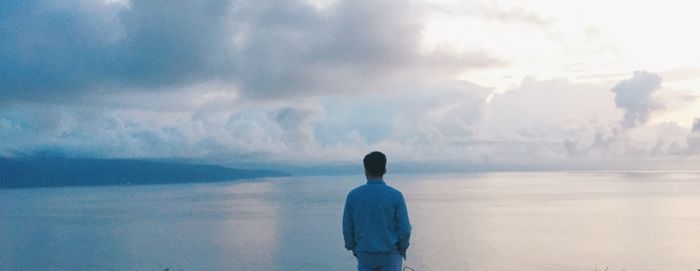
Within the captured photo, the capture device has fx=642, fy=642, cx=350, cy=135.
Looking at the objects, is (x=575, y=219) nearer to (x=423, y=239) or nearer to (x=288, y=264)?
(x=423, y=239)

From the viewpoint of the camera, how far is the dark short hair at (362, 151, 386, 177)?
611 centimetres

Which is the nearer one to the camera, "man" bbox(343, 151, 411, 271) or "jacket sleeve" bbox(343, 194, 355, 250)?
"man" bbox(343, 151, 411, 271)

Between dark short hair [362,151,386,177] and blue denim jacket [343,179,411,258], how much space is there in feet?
0.31

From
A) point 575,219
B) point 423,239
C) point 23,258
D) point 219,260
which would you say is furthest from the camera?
point 575,219

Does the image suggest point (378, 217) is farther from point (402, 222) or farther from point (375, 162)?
point (375, 162)

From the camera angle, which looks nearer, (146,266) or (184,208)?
(146,266)

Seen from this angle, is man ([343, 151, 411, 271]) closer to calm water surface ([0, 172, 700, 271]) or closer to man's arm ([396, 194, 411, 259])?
man's arm ([396, 194, 411, 259])

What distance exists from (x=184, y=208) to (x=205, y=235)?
165ft

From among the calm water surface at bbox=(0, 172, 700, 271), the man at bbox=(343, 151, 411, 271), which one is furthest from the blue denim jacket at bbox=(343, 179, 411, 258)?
the calm water surface at bbox=(0, 172, 700, 271)

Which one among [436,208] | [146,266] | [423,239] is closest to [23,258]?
[146,266]

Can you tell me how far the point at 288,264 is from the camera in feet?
165

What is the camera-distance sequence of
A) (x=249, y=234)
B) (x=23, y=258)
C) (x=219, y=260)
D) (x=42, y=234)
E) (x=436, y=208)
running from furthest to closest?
(x=436, y=208) → (x=42, y=234) → (x=249, y=234) → (x=23, y=258) → (x=219, y=260)

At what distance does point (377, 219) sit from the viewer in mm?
6156

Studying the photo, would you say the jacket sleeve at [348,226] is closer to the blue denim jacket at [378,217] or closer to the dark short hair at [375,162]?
the blue denim jacket at [378,217]
